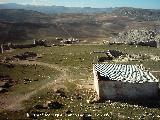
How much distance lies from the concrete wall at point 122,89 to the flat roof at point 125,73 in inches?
29.5

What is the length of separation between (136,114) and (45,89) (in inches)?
598

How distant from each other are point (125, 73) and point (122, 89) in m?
4.74

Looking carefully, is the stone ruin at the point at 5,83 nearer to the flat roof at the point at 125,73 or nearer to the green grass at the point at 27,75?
the green grass at the point at 27,75

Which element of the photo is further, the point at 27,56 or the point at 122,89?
the point at 27,56

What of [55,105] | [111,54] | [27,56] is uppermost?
[55,105]

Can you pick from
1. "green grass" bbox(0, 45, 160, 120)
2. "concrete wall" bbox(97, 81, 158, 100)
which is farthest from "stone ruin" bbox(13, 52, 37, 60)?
"concrete wall" bbox(97, 81, 158, 100)

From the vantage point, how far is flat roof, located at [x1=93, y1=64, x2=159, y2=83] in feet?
145

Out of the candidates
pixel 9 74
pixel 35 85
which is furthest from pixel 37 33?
pixel 35 85

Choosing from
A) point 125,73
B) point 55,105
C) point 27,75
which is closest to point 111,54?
point 27,75

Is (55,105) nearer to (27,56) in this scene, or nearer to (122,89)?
(122,89)

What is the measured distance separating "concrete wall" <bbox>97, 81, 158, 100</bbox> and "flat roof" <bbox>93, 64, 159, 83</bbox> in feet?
2.46

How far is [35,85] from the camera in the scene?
163 ft

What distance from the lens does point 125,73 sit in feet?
155

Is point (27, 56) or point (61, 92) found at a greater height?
point (61, 92)
